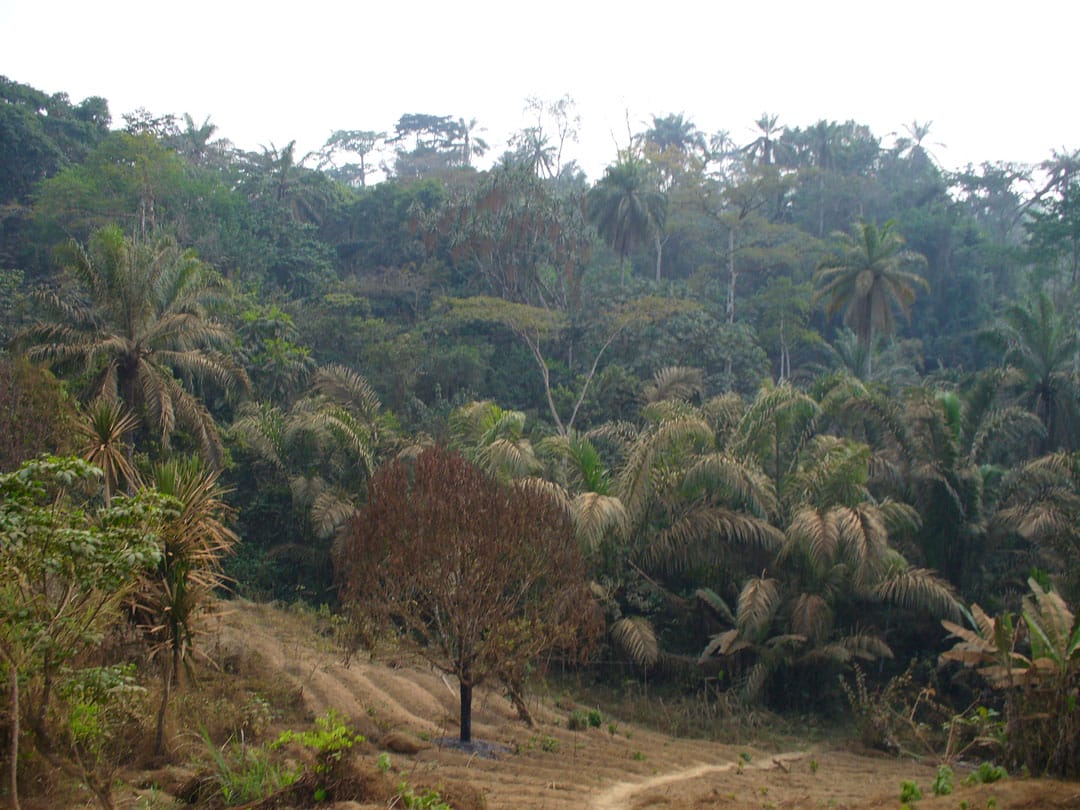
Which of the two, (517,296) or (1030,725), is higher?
(517,296)

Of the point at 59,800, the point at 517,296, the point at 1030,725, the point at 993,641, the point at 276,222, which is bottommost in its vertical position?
the point at 59,800

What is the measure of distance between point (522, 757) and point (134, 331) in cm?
1160

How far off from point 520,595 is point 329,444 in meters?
11.8

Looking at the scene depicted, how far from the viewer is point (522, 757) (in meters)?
12.1

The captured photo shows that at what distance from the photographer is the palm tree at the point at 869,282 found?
36031mm

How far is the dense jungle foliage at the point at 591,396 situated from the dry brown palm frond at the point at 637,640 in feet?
0.22

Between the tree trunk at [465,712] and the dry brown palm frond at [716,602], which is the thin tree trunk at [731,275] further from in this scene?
the tree trunk at [465,712]

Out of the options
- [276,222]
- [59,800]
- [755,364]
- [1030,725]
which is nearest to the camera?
[59,800]

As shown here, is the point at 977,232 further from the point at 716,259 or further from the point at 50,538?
the point at 50,538

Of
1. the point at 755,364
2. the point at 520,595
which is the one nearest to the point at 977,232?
the point at 755,364

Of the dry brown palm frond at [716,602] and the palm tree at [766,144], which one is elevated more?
the palm tree at [766,144]

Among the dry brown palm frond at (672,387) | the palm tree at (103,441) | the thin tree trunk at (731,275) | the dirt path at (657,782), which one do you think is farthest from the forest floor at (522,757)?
the thin tree trunk at (731,275)

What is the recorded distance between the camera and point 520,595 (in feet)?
40.3

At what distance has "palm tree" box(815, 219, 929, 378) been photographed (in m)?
36.0
